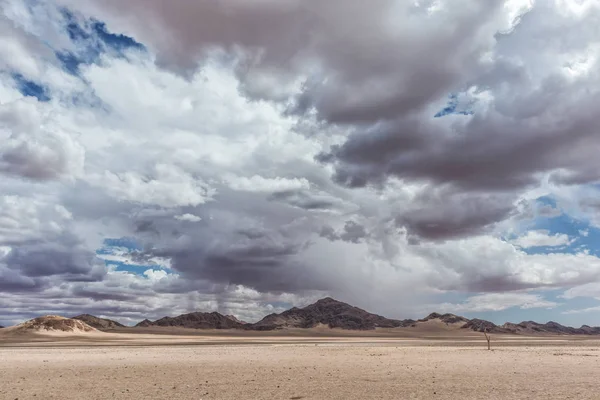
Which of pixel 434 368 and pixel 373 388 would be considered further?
pixel 434 368

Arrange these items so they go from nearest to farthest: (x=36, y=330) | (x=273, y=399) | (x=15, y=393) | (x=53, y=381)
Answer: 1. (x=273, y=399)
2. (x=15, y=393)
3. (x=53, y=381)
4. (x=36, y=330)

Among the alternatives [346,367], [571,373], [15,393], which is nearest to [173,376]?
[15,393]

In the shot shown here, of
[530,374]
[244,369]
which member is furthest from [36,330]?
[530,374]

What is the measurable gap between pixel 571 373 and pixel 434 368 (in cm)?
829

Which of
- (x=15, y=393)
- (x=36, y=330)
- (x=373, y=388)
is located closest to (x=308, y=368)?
(x=373, y=388)

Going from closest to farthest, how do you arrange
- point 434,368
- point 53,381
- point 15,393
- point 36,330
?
point 15,393, point 53,381, point 434,368, point 36,330

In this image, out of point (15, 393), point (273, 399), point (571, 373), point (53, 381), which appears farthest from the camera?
point (571, 373)

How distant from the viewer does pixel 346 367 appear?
120 ft

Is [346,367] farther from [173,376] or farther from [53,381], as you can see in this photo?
[53,381]

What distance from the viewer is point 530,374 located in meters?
31.3

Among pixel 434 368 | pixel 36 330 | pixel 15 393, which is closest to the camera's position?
pixel 15 393

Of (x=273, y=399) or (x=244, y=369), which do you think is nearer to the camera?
(x=273, y=399)

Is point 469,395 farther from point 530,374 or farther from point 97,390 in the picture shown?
point 97,390

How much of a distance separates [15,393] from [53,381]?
5424 millimetres
